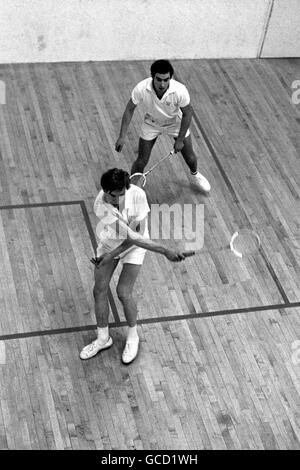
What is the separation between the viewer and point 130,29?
8734 mm

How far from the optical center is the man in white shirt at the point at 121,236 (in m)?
5.16

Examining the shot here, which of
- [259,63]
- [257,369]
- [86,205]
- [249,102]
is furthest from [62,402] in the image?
[259,63]

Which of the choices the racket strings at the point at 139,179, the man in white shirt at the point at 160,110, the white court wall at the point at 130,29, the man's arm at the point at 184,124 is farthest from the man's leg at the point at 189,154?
the white court wall at the point at 130,29

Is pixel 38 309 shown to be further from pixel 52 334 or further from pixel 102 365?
pixel 102 365

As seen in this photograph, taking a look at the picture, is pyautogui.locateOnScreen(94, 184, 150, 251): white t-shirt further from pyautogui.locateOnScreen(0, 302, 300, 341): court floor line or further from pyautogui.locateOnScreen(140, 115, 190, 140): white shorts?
pyautogui.locateOnScreen(140, 115, 190, 140): white shorts

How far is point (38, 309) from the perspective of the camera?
625 centimetres

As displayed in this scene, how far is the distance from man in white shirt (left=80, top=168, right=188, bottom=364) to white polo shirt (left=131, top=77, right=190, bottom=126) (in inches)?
54.2

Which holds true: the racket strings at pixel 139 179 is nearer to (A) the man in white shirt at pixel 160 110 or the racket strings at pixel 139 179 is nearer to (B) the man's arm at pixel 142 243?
(A) the man in white shirt at pixel 160 110

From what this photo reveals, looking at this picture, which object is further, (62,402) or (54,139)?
(54,139)

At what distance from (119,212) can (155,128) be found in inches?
69.1

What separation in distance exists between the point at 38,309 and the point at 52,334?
25 centimetres

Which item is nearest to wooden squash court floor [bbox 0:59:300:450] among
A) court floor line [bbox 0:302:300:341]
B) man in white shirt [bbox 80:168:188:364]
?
court floor line [bbox 0:302:300:341]
